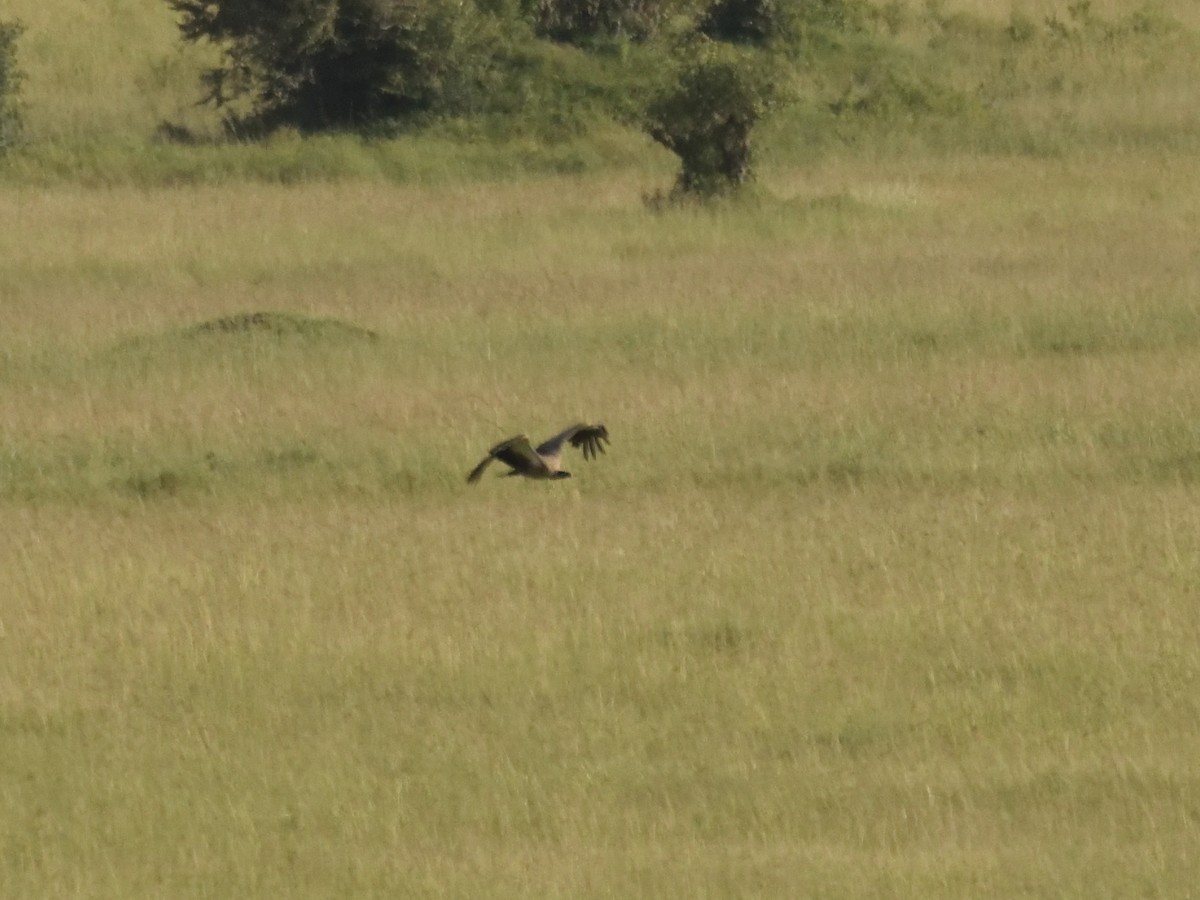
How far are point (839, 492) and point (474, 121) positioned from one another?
671 inches

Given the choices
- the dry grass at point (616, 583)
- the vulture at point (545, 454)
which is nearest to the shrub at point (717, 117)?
the dry grass at point (616, 583)

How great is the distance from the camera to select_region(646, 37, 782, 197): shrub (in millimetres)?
22703

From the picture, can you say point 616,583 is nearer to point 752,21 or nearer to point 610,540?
point 610,540

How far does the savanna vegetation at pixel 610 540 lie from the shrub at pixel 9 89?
287 centimetres

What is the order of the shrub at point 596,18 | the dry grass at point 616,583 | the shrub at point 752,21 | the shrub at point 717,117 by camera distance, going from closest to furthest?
the dry grass at point 616,583, the shrub at point 717,117, the shrub at point 596,18, the shrub at point 752,21

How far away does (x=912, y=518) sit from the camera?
1083cm

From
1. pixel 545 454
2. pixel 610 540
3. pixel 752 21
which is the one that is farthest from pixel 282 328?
pixel 752 21

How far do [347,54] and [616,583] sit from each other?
2043 centimetres

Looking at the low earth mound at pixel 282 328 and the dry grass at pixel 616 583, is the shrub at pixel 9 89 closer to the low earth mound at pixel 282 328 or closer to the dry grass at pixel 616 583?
the dry grass at pixel 616 583

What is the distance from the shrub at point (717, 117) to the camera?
2270 cm

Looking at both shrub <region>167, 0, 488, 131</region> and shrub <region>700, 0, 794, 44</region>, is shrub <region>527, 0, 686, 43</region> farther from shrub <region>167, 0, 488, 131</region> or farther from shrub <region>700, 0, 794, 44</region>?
shrub <region>167, 0, 488, 131</region>

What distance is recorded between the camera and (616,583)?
9.70m

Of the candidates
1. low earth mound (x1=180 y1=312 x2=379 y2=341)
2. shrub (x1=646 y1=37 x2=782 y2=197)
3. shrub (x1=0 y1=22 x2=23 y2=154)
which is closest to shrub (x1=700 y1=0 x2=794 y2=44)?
shrub (x1=646 y1=37 x2=782 y2=197)

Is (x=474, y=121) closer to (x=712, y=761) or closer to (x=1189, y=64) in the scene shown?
(x=1189, y=64)
